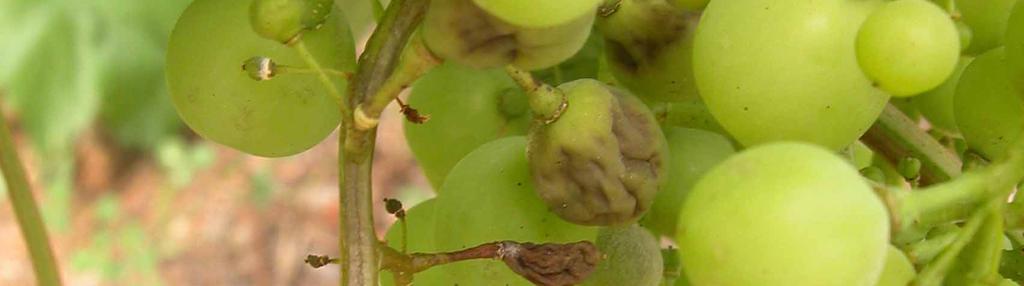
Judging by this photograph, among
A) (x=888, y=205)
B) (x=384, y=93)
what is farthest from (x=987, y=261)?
(x=384, y=93)

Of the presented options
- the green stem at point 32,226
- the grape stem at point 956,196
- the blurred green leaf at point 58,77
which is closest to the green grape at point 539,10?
the grape stem at point 956,196

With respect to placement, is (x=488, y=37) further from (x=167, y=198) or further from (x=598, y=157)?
(x=167, y=198)

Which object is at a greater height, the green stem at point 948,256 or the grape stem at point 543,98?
the grape stem at point 543,98

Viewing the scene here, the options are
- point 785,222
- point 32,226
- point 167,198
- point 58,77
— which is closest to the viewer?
point 785,222

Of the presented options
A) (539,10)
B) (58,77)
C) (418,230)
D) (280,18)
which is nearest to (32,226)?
(418,230)

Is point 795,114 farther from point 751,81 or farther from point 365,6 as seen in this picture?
point 365,6

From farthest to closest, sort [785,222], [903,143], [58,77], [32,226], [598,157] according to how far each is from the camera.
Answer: [58,77]
[32,226]
[903,143]
[598,157]
[785,222]

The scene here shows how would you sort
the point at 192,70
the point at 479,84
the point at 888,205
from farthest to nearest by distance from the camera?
1. the point at 479,84
2. the point at 192,70
3. the point at 888,205

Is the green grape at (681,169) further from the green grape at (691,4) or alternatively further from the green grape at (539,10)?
the green grape at (539,10)
